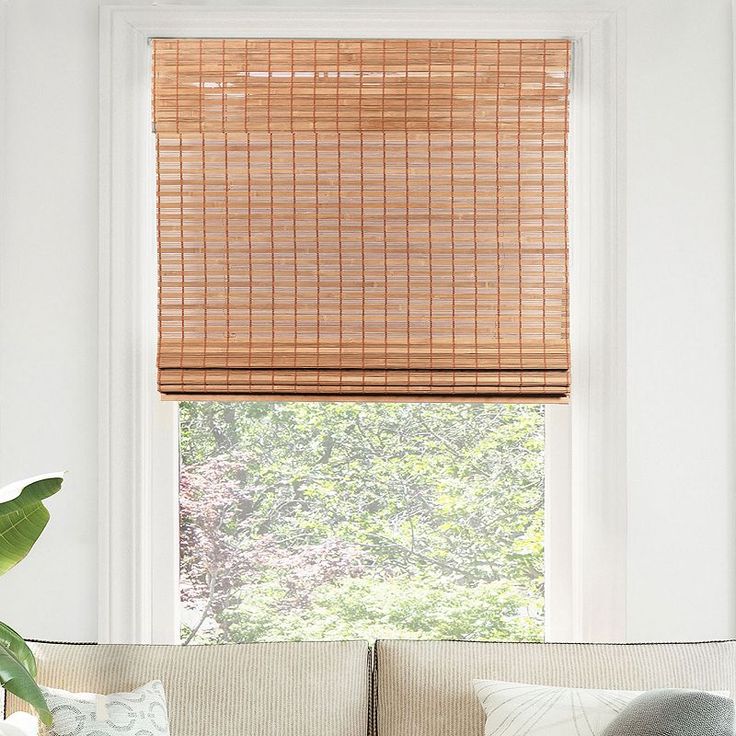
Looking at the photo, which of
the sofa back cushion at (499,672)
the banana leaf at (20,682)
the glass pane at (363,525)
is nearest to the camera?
the banana leaf at (20,682)

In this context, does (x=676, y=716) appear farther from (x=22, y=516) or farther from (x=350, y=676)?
(x=22, y=516)

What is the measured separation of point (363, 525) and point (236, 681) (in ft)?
1.95

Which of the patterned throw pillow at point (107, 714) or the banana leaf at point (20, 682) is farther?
the patterned throw pillow at point (107, 714)

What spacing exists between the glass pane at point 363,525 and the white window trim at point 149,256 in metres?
0.15

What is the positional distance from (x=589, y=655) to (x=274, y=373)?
3.36 ft

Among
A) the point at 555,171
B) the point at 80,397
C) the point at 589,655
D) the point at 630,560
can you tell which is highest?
the point at 555,171

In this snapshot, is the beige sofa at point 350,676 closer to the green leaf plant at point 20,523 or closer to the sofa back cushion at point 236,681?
the sofa back cushion at point 236,681

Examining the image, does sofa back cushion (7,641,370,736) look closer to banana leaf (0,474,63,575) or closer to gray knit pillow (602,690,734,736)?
banana leaf (0,474,63,575)

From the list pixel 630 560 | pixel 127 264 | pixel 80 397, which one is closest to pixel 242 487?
pixel 80 397

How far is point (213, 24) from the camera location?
2217mm

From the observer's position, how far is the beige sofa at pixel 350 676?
1802 millimetres

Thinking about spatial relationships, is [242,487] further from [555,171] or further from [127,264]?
[555,171]

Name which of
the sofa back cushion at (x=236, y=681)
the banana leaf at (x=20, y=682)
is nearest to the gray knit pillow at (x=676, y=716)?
the sofa back cushion at (x=236, y=681)

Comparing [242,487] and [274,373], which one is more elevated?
[274,373]
